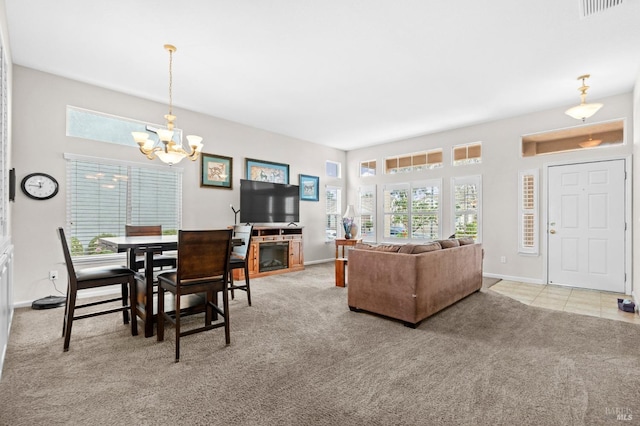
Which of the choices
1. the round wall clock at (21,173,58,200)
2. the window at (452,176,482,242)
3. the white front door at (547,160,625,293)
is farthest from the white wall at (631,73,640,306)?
the round wall clock at (21,173,58,200)

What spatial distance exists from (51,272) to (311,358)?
359 centimetres

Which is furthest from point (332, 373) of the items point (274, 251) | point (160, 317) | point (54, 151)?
point (54, 151)

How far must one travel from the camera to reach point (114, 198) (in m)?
4.24

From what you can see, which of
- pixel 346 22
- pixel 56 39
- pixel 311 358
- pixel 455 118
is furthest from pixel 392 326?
pixel 56 39

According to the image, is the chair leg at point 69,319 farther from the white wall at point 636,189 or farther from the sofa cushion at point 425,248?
the white wall at point 636,189

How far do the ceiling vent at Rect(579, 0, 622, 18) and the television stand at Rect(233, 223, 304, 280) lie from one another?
4756 mm

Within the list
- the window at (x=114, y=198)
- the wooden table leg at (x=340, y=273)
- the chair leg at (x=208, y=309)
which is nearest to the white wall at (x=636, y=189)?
the wooden table leg at (x=340, y=273)

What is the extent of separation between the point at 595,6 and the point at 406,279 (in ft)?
8.99

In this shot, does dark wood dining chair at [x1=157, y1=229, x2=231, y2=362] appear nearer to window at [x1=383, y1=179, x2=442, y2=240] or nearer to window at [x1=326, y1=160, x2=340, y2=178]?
window at [x1=383, y1=179, x2=442, y2=240]

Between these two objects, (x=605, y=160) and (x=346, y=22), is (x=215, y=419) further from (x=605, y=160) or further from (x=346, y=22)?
(x=605, y=160)

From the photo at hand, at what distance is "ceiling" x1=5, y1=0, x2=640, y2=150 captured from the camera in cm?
258

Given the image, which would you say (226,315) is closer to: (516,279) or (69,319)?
(69,319)

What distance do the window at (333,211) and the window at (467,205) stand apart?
274cm

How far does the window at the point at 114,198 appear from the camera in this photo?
3.95 meters
